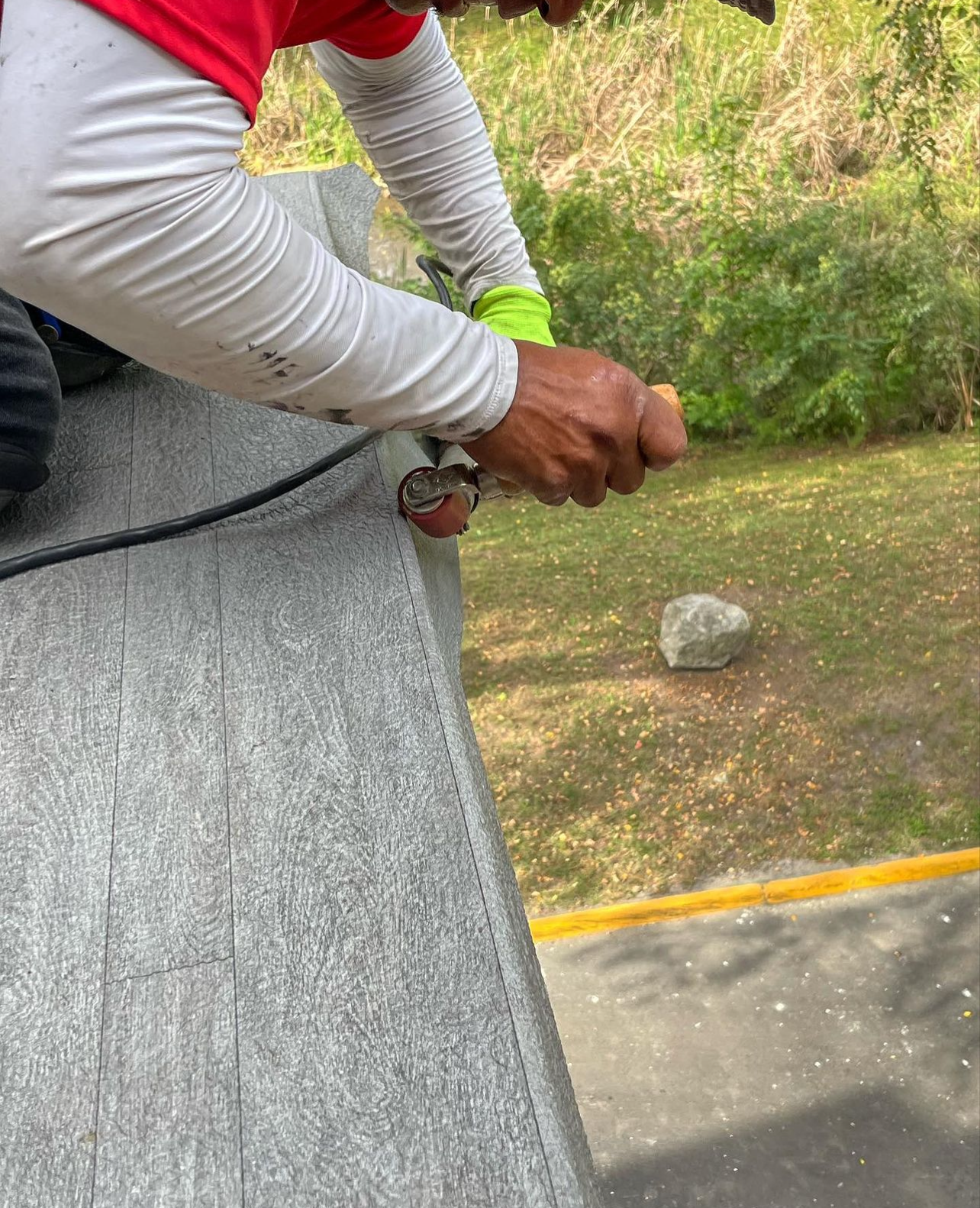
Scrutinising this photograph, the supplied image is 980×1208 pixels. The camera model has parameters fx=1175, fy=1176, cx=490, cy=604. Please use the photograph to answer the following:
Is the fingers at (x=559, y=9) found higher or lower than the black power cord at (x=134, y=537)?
higher

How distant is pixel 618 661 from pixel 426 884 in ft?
14.3

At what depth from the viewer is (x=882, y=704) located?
4836 millimetres

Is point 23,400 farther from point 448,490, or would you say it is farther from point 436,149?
point 436,149

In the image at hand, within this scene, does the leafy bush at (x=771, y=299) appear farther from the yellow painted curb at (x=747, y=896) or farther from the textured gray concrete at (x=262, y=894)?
the textured gray concrete at (x=262, y=894)

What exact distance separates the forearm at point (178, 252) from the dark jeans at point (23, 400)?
44 centimetres

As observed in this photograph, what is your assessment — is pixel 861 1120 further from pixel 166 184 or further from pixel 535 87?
pixel 535 87

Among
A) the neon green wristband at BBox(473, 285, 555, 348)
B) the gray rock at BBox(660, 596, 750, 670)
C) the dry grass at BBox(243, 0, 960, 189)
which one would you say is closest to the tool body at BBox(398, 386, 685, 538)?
the neon green wristband at BBox(473, 285, 555, 348)

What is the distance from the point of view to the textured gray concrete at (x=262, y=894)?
34.7 inches

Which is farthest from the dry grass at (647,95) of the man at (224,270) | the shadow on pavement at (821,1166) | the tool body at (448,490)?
the man at (224,270)

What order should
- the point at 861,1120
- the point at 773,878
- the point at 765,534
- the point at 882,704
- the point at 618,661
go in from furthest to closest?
the point at 765,534
the point at 618,661
the point at 882,704
the point at 773,878
the point at 861,1120

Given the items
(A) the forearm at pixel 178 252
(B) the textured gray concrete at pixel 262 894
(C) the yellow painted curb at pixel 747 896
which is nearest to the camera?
(B) the textured gray concrete at pixel 262 894

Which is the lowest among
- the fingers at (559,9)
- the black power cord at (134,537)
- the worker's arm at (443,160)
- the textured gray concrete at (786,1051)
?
the textured gray concrete at (786,1051)

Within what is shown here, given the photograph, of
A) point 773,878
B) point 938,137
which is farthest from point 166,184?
point 938,137

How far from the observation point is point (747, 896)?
13.7ft
